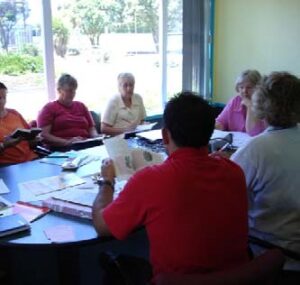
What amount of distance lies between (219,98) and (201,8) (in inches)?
44.2

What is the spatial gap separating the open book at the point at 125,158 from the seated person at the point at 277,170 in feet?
1.46

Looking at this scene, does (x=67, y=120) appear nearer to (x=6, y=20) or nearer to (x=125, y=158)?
(x=6, y=20)

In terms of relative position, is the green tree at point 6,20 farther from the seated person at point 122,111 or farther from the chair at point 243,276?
the chair at point 243,276

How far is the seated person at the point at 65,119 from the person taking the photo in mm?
3609

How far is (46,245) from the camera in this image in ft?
4.85

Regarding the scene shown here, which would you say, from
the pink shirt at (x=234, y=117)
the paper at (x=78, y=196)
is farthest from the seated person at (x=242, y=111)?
the paper at (x=78, y=196)

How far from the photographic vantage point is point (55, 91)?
411 centimetres

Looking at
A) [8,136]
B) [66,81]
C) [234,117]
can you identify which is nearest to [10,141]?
[8,136]

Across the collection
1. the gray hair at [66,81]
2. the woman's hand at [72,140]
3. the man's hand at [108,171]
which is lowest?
the woman's hand at [72,140]

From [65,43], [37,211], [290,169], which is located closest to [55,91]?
[65,43]

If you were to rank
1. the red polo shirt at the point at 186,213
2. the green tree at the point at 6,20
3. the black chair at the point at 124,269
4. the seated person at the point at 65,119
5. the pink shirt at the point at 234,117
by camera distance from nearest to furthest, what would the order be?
the red polo shirt at the point at 186,213
the black chair at the point at 124,269
the pink shirt at the point at 234,117
the seated person at the point at 65,119
the green tree at the point at 6,20

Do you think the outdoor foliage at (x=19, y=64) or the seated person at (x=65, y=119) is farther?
the outdoor foliage at (x=19, y=64)

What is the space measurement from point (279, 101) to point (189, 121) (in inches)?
24.9

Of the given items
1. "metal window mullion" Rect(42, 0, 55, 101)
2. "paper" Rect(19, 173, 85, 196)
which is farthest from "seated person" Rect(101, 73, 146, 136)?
"paper" Rect(19, 173, 85, 196)
